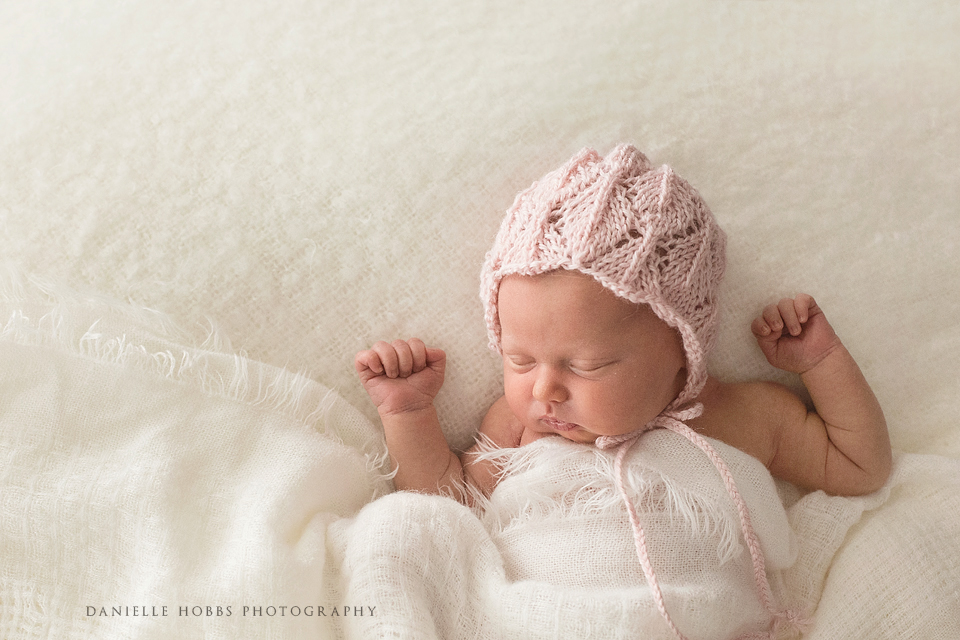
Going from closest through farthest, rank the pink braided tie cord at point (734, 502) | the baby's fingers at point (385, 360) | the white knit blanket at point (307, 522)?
the white knit blanket at point (307, 522) → the pink braided tie cord at point (734, 502) → the baby's fingers at point (385, 360)

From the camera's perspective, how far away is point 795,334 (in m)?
1.31

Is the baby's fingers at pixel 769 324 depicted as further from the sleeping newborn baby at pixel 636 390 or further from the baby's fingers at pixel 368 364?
the baby's fingers at pixel 368 364

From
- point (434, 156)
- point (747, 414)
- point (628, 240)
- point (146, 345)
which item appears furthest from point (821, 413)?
point (146, 345)

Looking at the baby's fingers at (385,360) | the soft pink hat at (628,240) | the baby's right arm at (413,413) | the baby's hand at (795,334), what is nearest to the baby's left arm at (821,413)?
the baby's hand at (795,334)

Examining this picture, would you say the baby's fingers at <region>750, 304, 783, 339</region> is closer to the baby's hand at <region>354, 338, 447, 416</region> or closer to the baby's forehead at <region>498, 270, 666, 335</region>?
the baby's forehead at <region>498, 270, 666, 335</region>

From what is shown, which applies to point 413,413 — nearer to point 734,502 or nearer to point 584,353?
point 584,353

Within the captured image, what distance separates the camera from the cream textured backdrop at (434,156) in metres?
1.29

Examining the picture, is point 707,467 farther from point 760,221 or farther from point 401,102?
point 401,102

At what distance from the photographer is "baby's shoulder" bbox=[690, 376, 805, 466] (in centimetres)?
131

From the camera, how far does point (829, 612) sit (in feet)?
Result: 3.88

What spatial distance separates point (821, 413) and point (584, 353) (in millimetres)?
495

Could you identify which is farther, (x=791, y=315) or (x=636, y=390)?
(x=791, y=315)

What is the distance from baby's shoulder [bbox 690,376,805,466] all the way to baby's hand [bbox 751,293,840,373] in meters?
0.06

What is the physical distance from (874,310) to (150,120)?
135cm
